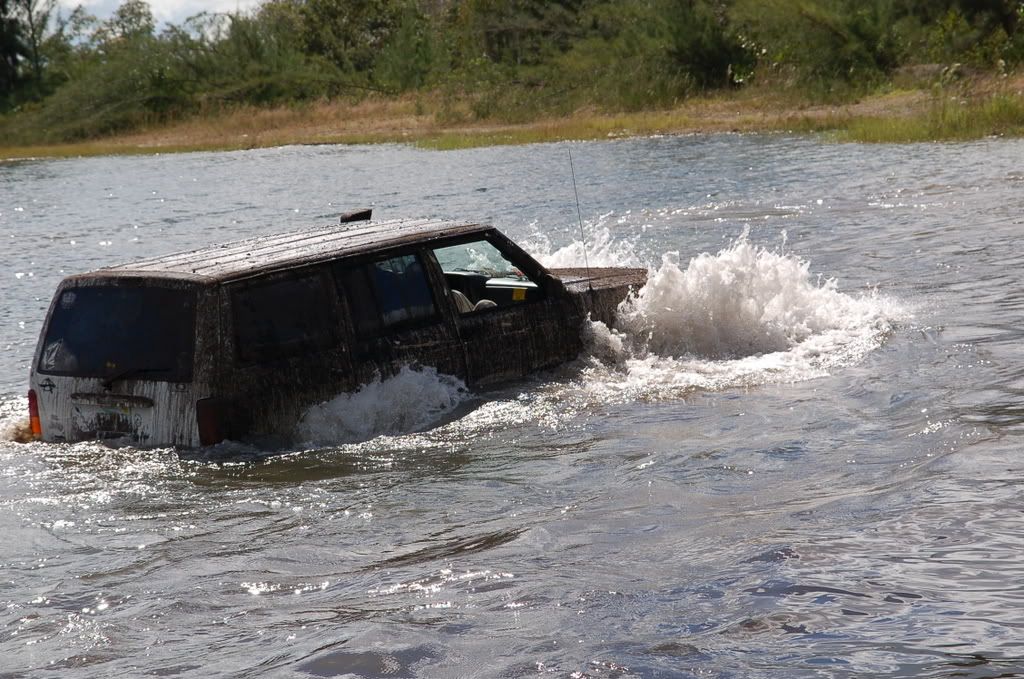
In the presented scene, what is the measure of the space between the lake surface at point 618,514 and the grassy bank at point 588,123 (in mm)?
16869

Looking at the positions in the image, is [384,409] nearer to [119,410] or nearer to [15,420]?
[119,410]

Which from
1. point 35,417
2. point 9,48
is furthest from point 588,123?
point 9,48

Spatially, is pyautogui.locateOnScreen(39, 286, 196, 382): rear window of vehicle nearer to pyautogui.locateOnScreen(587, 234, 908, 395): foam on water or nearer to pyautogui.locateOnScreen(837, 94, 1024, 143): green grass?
pyautogui.locateOnScreen(587, 234, 908, 395): foam on water

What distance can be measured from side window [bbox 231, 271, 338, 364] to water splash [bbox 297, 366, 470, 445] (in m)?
0.40

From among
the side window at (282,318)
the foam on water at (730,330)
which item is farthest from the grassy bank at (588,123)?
the side window at (282,318)

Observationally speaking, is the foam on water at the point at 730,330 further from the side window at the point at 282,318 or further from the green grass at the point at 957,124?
the green grass at the point at 957,124

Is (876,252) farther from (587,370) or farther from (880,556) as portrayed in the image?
(880,556)

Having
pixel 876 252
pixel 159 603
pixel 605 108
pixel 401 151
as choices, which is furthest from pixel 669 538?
pixel 605 108

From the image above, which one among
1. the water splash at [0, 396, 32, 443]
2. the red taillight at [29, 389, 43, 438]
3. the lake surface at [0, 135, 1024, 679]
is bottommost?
the lake surface at [0, 135, 1024, 679]

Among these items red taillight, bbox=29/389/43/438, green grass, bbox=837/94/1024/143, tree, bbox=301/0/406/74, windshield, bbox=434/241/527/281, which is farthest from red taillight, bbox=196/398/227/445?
tree, bbox=301/0/406/74

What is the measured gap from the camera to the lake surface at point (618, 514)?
526cm

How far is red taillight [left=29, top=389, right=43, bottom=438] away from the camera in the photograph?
8.73 metres

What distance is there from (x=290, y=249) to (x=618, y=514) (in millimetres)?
3200

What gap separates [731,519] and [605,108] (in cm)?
4298
